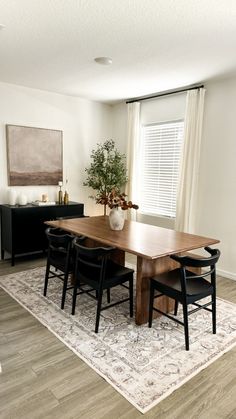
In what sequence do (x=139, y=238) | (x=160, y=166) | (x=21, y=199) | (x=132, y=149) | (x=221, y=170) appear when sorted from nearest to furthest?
(x=139, y=238)
(x=221, y=170)
(x=21, y=199)
(x=160, y=166)
(x=132, y=149)

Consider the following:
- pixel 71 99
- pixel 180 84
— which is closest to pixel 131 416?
pixel 180 84

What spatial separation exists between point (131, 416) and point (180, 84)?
13.1ft

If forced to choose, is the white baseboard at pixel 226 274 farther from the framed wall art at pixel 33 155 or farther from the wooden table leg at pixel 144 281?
the framed wall art at pixel 33 155

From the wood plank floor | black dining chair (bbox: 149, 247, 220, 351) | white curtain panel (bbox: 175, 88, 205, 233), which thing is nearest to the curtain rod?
white curtain panel (bbox: 175, 88, 205, 233)

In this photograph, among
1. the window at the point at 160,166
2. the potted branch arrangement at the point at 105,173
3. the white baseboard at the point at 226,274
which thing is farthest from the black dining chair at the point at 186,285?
the potted branch arrangement at the point at 105,173

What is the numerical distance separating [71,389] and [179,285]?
1.15 meters

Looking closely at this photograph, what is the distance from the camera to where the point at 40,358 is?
2225 millimetres

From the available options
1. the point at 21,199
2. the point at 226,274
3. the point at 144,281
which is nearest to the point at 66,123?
the point at 21,199

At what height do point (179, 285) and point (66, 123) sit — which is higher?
point (66, 123)

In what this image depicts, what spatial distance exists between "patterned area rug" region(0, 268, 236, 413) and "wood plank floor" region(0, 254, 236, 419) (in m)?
0.06

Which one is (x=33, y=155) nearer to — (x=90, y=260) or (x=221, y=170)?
(x=90, y=260)

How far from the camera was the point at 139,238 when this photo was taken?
2889 mm

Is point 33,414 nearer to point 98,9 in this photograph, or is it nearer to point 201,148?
point 98,9

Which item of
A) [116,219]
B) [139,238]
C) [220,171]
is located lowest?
[139,238]
